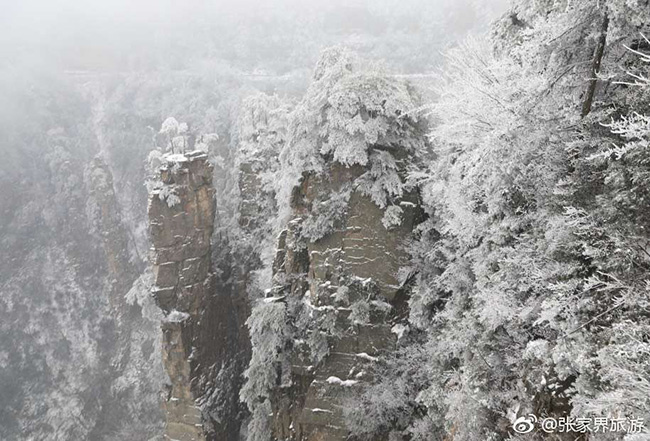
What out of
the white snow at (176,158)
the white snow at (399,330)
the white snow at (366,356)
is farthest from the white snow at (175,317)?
the white snow at (399,330)

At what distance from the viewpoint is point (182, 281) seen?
63.6 ft

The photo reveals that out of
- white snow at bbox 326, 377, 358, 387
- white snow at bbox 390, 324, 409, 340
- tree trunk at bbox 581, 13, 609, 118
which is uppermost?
tree trunk at bbox 581, 13, 609, 118

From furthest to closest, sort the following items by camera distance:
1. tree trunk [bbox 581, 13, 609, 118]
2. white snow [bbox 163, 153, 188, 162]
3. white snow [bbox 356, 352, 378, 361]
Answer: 1. white snow [bbox 163, 153, 188, 162]
2. white snow [bbox 356, 352, 378, 361]
3. tree trunk [bbox 581, 13, 609, 118]

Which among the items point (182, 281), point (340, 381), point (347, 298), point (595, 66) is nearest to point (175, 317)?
point (182, 281)

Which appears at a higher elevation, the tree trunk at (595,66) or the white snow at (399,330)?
the tree trunk at (595,66)

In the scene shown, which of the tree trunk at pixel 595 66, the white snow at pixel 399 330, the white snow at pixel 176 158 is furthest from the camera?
the white snow at pixel 176 158

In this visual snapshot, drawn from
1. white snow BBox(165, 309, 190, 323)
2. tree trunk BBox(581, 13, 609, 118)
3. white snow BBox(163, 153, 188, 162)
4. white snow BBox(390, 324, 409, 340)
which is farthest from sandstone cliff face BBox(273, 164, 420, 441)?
white snow BBox(163, 153, 188, 162)

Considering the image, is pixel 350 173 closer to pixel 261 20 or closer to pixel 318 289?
pixel 318 289

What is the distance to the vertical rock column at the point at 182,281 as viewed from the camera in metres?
18.9

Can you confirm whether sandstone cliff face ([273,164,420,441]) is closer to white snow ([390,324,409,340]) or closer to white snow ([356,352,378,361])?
white snow ([356,352,378,361])

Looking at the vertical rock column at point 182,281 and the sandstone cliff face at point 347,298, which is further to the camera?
the vertical rock column at point 182,281

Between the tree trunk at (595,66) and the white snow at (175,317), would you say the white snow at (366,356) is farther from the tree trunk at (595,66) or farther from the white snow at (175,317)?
the white snow at (175,317)

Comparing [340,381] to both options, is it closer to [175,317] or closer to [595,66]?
[595,66]

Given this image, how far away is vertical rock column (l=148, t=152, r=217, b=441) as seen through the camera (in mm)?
18859
